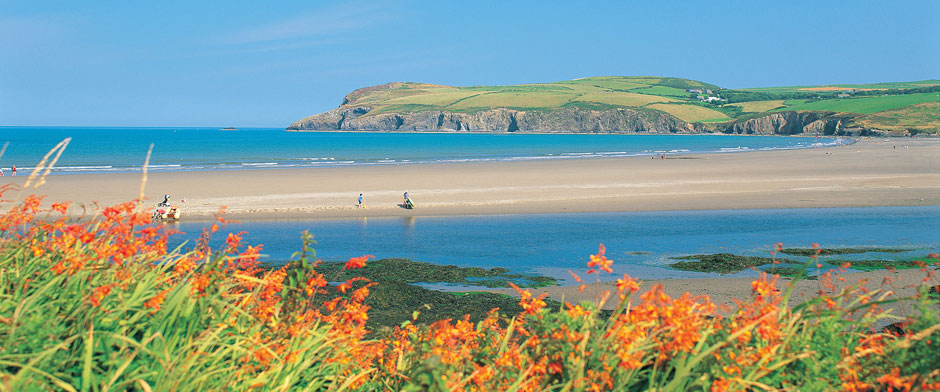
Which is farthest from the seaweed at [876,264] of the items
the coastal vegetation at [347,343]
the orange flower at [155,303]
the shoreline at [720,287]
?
the orange flower at [155,303]

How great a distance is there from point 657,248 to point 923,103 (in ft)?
569

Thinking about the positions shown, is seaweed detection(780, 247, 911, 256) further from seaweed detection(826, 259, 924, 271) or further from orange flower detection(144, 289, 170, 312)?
orange flower detection(144, 289, 170, 312)

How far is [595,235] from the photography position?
22.2 meters

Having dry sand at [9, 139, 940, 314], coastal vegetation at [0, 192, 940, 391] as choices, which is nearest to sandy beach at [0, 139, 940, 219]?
dry sand at [9, 139, 940, 314]

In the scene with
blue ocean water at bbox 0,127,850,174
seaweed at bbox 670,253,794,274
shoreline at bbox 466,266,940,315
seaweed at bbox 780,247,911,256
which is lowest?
seaweed at bbox 780,247,911,256

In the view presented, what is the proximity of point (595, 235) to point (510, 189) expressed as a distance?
→ 585 inches

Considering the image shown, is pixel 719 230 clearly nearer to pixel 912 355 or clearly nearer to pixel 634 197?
pixel 634 197

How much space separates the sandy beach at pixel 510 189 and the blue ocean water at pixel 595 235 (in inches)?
85.7

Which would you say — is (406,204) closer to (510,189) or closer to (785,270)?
(510,189)

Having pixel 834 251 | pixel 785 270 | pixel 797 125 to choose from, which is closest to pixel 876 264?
pixel 834 251

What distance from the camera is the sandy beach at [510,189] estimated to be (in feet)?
97.0

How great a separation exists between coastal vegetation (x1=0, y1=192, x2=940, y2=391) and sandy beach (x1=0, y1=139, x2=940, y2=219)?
910 inches

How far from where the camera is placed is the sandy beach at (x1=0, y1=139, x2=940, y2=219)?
97.0 ft

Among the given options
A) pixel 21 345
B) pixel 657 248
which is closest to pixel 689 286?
pixel 657 248
